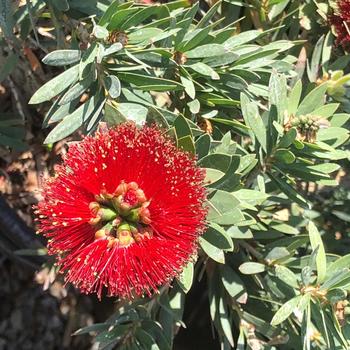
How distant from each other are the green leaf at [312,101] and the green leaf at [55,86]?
17.6 inches

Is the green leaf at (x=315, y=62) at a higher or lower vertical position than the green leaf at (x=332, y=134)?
higher

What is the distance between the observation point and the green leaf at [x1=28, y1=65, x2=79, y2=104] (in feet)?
3.71

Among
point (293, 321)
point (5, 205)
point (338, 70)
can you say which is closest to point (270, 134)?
point (338, 70)

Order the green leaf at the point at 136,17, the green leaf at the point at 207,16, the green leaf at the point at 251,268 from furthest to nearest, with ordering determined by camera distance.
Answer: the green leaf at the point at 251,268 < the green leaf at the point at 207,16 < the green leaf at the point at 136,17

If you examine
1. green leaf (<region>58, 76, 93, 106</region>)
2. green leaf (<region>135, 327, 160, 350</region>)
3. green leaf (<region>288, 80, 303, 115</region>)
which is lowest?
green leaf (<region>135, 327, 160, 350</region>)

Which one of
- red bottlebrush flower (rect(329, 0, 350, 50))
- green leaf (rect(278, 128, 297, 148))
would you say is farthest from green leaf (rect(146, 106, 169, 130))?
red bottlebrush flower (rect(329, 0, 350, 50))

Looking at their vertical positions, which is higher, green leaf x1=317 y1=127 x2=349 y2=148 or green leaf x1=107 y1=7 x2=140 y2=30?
green leaf x1=107 y1=7 x2=140 y2=30

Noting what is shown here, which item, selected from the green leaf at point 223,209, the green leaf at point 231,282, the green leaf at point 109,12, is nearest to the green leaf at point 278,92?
the green leaf at point 223,209

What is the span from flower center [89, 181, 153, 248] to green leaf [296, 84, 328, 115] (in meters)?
0.40

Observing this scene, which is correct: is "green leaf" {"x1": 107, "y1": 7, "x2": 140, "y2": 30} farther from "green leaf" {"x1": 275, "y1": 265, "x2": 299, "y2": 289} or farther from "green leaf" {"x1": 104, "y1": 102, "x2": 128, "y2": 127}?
"green leaf" {"x1": 275, "y1": 265, "x2": 299, "y2": 289}

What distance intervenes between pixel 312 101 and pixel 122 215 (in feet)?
1.51

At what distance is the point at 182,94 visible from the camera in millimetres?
1342

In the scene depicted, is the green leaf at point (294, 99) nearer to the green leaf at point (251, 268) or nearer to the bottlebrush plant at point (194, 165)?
the bottlebrush plant at point (194, 165)

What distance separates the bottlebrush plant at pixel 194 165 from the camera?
1.04 meters
